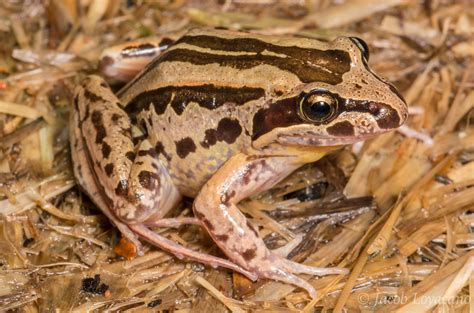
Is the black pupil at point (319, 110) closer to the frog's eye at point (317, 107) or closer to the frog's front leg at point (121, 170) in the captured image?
the frog's eye at point (317, 107)

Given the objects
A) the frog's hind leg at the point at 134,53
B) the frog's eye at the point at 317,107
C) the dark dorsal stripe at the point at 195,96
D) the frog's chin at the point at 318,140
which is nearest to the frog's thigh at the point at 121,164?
the dark dorsal stripe at the point at 195,96

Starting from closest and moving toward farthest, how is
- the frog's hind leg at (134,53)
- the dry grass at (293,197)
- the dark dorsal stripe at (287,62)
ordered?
the dark dorsal stripe at (287,62), the dry grass at (293,197), the frog's hind leg at (134,53)

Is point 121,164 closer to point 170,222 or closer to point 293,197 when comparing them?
point 170,222

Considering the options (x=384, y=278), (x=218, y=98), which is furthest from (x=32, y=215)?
(x=384, y=278)

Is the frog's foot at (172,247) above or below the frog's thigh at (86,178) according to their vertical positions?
below

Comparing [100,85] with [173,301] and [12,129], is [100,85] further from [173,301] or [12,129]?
Result: [173,301]

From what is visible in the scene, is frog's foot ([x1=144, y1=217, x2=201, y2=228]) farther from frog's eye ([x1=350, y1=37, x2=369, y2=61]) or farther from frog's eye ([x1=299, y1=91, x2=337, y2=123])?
frog's eye ([x1=350, y1=37, x2=369, y2=61])
